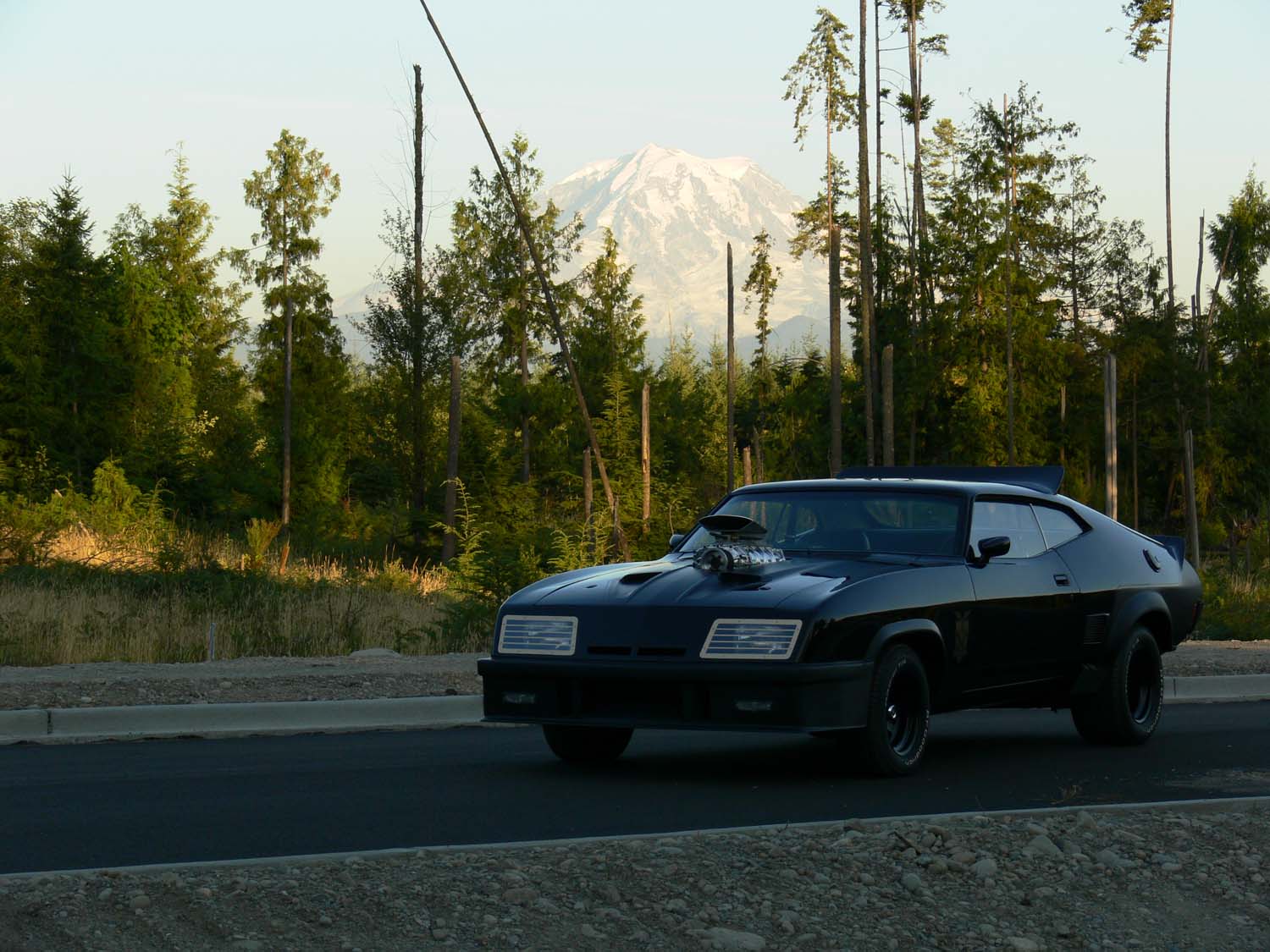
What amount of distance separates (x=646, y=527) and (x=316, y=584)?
16912 mm

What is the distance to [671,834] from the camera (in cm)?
652

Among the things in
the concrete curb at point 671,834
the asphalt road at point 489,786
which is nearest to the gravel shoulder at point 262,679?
the asphalt road at point 489,786

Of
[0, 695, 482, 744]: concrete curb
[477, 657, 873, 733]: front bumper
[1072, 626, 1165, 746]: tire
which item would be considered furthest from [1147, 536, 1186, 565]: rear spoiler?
A: [0, 695, 482, 744]: concrete curb

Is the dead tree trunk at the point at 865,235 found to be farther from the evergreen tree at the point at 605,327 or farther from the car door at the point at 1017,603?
the car door at the point at 1017,603

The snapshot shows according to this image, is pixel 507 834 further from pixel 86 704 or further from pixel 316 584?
pixel 316 584

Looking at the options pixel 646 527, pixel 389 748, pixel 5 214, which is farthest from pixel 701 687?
pixel 5 214

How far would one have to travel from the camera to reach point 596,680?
8375mm

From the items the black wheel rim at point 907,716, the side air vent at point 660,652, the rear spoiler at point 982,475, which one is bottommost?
the black wheel rim at point 907,716

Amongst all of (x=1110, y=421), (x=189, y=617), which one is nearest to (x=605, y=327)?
(x=1110, y=421)

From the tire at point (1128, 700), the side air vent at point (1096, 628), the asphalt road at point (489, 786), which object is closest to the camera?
the asphalt road at point (489, 786)

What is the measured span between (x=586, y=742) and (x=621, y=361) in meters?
59.8

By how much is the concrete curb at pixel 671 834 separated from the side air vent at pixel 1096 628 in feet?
7.55

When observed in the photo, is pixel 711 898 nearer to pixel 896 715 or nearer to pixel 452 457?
pixel 896 715

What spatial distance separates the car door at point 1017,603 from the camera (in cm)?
925
